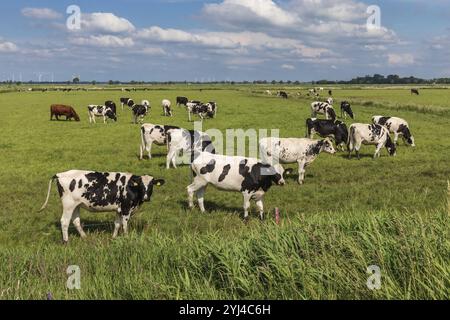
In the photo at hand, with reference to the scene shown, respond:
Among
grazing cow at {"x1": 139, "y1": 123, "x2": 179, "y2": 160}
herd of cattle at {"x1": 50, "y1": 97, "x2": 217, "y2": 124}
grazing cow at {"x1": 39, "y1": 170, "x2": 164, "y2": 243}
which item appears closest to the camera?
grazing cow at {"x1": 39, "y1": 170, "x2": 164, "y2": 243}

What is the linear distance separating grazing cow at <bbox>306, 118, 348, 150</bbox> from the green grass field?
1.53 m

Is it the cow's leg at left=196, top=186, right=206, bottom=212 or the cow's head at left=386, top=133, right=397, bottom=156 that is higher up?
the cow's head at left=386, top=133, right=397, bottom=156

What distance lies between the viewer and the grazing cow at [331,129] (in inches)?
890

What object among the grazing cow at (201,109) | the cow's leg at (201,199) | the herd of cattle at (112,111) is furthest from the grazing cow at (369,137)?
the grazing cow at (201,109)

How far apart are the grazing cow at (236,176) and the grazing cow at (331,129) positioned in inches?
450

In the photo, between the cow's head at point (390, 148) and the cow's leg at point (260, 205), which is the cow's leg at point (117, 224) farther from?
the cow's head at point (390, 148)

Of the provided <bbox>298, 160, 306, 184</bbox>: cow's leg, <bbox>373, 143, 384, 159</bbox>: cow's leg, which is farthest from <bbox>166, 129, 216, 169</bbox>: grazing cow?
<bbox>373, 143, 384, 159</bbox>: cow's leg

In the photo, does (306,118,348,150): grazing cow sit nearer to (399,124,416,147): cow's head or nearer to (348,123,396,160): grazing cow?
(348,123,396,160): grazing cow

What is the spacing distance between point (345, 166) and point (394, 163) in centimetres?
250

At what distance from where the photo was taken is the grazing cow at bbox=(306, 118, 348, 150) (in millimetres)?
22594

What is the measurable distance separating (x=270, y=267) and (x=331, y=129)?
18.9 m
